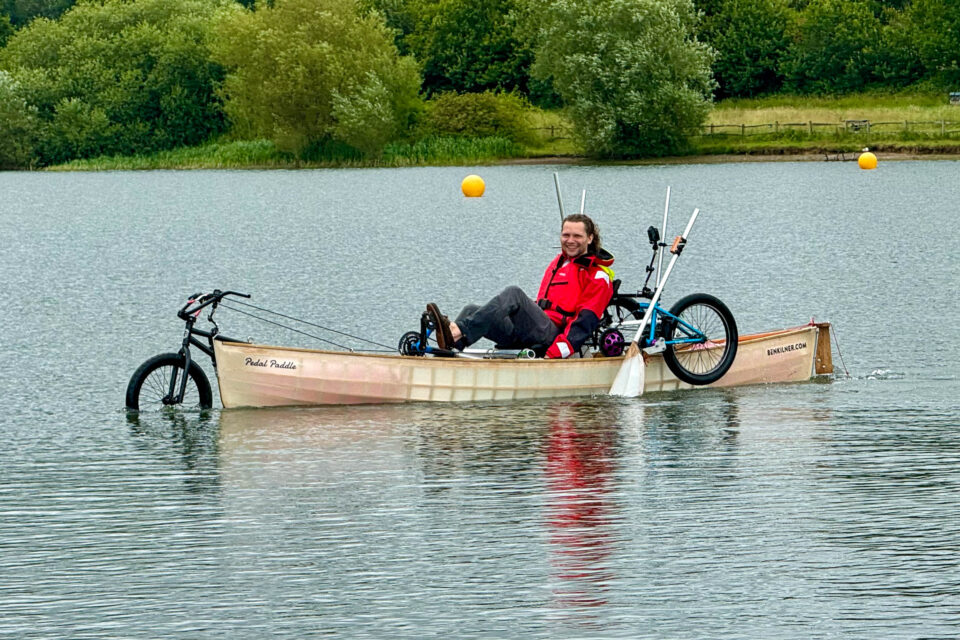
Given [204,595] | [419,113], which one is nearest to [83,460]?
[204,595]

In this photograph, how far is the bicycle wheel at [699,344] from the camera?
15.3m

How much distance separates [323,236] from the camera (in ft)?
135

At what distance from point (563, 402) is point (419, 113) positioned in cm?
7499

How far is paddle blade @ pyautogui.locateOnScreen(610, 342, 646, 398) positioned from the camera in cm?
1492

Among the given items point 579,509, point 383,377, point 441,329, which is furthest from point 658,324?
point 579,509

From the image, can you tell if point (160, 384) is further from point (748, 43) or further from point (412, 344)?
point (748, 43)

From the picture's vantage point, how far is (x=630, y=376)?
591 inches

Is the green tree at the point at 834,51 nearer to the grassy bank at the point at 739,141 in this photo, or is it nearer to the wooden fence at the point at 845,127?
the grassy bank at the point at 739,141

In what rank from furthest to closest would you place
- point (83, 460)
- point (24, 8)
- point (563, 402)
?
→ point (24, 8), point (563, 402), point (83, 460)

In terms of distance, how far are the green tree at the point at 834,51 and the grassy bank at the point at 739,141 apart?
6.98 ft

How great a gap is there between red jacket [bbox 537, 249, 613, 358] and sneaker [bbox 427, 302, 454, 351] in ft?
3.11

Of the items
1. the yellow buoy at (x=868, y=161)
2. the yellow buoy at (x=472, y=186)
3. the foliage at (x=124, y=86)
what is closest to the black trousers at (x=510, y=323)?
the yellow buoy at (x=472, y=186)

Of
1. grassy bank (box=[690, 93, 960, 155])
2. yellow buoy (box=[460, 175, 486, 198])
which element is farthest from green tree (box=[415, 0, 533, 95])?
yellow buoy (box=[460, 175, 486, 198])

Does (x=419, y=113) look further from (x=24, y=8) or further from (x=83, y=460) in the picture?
(x=83, y=460)
